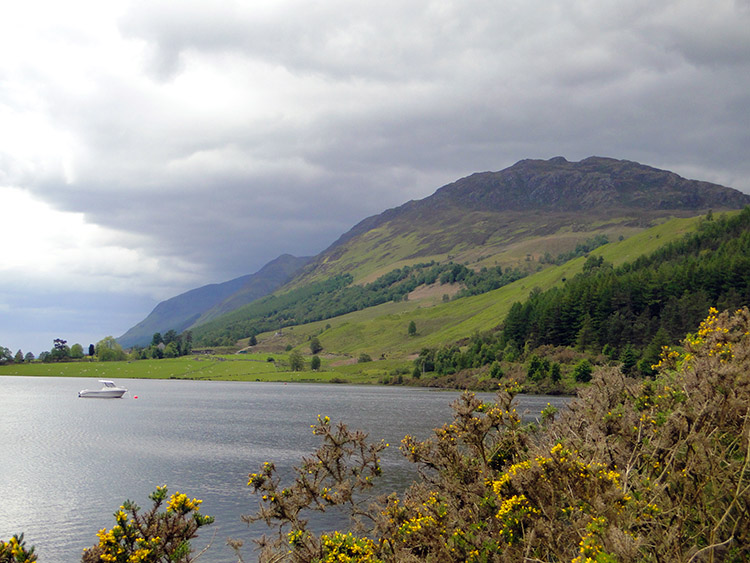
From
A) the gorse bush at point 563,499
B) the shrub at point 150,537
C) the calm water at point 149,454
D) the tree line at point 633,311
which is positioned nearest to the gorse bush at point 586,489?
the gorse bush at point 563,499

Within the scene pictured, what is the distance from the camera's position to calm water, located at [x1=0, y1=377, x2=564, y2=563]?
38594 millimetres

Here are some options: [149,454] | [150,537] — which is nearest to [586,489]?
[150,537]

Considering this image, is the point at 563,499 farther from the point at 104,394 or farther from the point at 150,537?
the point at 104,394

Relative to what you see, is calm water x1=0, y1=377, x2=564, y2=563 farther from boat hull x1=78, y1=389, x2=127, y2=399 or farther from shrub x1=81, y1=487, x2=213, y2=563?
boat hull x1=78, y1=389, x2=127, y2=399

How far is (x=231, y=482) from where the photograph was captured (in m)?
50.1

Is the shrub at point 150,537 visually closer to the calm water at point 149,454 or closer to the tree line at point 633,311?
the calm water at point 149,454

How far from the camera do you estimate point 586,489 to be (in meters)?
12.5

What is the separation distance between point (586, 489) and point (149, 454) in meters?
62.1

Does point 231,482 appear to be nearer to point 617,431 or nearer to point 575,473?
point 617,431

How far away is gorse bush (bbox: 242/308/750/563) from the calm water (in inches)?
515

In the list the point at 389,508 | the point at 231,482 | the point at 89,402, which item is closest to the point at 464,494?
the point at 389,508

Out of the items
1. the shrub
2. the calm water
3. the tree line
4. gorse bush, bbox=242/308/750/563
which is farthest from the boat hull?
the shrub

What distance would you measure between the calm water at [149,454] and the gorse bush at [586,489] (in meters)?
13.1

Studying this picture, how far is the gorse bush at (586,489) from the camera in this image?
37.2 feet
